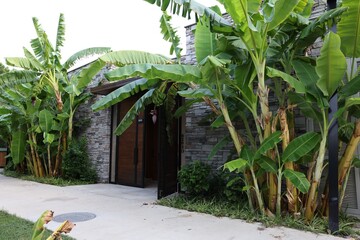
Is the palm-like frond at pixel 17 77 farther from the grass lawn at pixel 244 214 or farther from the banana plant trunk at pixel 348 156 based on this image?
the banana plant trunk at pixel 348 156

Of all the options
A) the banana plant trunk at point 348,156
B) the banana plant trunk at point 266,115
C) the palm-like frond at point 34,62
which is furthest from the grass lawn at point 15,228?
the palm-like frond at point 34,62

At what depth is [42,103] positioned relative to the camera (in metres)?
9.93

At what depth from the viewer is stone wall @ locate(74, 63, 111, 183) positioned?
9688mm

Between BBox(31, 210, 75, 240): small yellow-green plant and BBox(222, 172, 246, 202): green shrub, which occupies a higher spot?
BBox(31, 210, 75, 240): small yellow-green plant

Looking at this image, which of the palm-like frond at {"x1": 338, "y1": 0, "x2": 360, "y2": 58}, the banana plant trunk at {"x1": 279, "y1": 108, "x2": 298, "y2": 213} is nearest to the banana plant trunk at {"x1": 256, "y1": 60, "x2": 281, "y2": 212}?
the banana plant trunk at {"x1": 279, "y1": 108, "x2": 298, "y2": 213}

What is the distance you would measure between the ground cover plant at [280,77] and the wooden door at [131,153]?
4283 millimetres

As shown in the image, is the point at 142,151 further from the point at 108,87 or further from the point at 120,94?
the point at 120,94

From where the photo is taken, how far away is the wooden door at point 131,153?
29.0ft

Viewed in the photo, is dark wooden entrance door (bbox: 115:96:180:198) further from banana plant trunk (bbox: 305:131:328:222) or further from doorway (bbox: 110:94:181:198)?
banana plant trunk (bbox: 305:131:328:222)

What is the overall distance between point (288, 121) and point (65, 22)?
8.26 m

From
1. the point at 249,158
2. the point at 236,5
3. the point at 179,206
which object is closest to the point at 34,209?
the point at 179,206

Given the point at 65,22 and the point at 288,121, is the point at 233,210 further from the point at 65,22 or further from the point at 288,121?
the point at 65,22

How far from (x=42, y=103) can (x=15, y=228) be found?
6729 mm

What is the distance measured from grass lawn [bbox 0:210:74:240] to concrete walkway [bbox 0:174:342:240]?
0.25m
